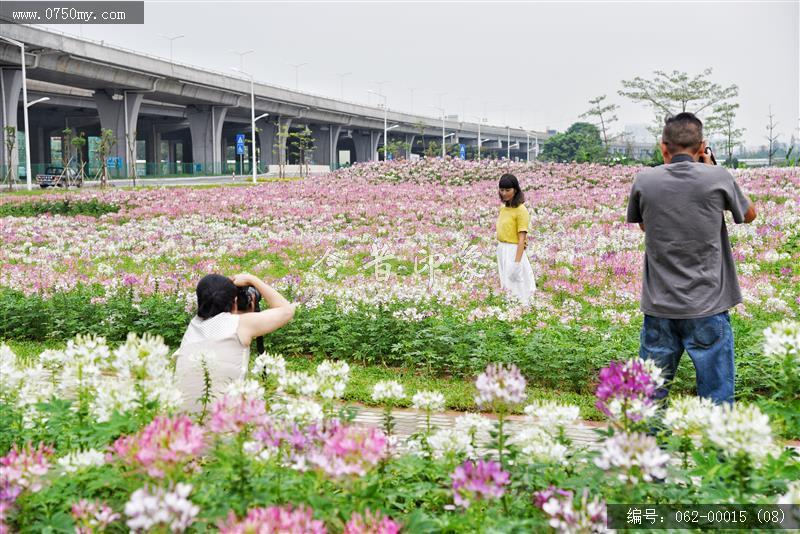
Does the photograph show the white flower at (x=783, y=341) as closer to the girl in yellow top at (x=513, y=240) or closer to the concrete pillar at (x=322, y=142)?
the girl in yellow top at (x=513, y=240)

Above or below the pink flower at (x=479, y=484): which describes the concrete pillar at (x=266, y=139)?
above

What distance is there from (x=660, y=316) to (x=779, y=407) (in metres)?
1.12

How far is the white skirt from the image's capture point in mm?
9766

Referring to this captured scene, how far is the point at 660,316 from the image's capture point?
4602mm

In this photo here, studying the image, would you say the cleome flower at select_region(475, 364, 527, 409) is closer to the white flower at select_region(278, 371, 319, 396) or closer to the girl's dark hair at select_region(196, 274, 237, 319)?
the white flower at select_region(278, 371, 319, 396)

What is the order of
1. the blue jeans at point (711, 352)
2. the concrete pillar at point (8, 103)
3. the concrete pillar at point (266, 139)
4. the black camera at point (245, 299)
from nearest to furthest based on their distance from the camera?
the blue jeans at point (711, 352) → the black camera at point (245, 299) → the concrete pillar at point (8, 103) → the concrete pillar at point (266, 139)

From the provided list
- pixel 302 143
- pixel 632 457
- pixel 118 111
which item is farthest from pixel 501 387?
pixel 302 143

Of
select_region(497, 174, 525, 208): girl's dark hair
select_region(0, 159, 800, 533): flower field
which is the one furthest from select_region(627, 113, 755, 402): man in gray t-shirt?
select_region(497, 174, 525, 208): girl's dark hair

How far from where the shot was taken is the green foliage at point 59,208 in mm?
23906

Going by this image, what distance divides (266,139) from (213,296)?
243 feet

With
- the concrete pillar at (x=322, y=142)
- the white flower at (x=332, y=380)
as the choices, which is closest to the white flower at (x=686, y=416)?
the white flower at (x=332, y=380)

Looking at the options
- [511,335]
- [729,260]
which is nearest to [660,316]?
[729,260]

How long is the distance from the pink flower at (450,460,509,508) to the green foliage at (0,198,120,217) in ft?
75.4

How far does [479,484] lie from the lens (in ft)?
8.55
